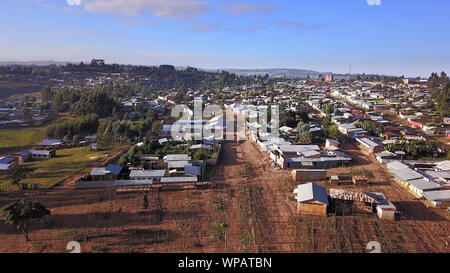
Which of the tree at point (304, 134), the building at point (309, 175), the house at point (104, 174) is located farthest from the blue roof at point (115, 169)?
the tree at point (304, 134)

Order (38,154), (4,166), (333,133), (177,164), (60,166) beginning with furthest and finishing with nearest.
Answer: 1. (333,133)
2. (38,154)
3. (60,166)
4. (4,166)
5. (177,164)

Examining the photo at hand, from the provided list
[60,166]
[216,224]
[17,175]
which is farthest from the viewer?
[60,166]

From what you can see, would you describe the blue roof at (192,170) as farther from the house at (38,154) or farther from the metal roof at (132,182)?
the house at (38,154)

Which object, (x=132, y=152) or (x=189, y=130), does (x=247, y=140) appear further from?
(x=132, y=152)

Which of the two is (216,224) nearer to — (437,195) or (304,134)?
(437,195)

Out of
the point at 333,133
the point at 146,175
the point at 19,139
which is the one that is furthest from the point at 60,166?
the point at 333,133

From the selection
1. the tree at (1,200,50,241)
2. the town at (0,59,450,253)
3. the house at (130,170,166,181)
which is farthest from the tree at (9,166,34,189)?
the house at (130,170,166,181)
